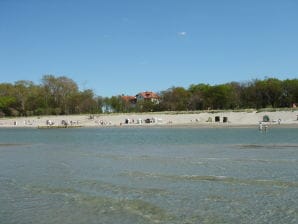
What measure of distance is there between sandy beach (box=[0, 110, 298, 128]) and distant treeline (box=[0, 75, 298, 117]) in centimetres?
1454

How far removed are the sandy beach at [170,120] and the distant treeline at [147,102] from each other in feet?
47.7

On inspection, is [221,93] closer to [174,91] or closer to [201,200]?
[174,91]

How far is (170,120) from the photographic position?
94188mm

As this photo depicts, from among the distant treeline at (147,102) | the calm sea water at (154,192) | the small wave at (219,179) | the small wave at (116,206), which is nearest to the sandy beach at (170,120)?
the distant treeline at (147,102)

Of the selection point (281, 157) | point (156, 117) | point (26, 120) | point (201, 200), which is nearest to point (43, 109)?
point (26, 120)

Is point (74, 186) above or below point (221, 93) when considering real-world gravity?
below

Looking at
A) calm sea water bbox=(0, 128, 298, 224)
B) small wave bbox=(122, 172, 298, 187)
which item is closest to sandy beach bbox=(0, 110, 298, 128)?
calm sea water bbox=(0, 128, 298, 224)

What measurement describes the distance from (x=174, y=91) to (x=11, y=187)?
361 feet

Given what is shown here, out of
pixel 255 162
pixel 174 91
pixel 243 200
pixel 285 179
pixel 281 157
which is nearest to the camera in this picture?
pixel 243 200

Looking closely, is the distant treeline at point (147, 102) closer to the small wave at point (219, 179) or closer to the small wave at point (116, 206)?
the small wave at point (219, 179)

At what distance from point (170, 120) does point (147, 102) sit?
149 ft

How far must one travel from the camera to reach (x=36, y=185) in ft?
59.9

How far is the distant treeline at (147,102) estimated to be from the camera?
109375 mm

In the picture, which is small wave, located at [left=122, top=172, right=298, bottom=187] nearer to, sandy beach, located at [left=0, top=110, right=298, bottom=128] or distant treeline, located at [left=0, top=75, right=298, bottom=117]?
sandy beach, located at [left=0, top=110, right=298, bottom=128]
